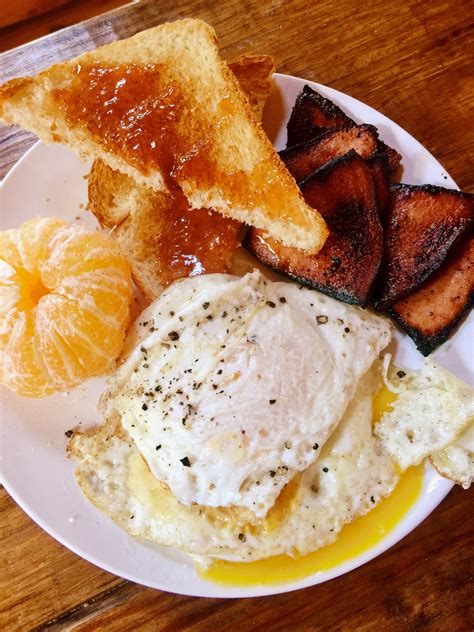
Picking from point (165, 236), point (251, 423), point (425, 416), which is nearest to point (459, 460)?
point (425, 416)

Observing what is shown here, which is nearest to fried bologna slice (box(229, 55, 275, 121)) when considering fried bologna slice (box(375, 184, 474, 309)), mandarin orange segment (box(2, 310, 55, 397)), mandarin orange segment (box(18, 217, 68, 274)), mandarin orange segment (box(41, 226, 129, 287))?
fried bologna slice (box(375, 184, 474, 309))

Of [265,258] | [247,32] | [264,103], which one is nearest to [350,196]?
[265,258]

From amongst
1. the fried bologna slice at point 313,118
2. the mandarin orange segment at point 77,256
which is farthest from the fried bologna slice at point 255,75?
the mandarin orange segment at point 77,256

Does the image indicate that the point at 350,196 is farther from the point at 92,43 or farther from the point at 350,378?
the point at 92,43

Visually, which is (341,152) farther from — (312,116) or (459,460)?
(459,460)

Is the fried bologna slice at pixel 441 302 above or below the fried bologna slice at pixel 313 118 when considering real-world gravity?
below

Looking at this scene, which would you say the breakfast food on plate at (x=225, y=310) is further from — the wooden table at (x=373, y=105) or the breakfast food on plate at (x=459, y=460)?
the wooden table at (x=373, y=105)

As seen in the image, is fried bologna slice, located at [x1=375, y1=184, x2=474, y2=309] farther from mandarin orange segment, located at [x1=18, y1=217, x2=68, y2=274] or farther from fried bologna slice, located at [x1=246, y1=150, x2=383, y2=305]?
mandarin orange segment, located at [x1=18, y1=217, x2=68, y2=274]
